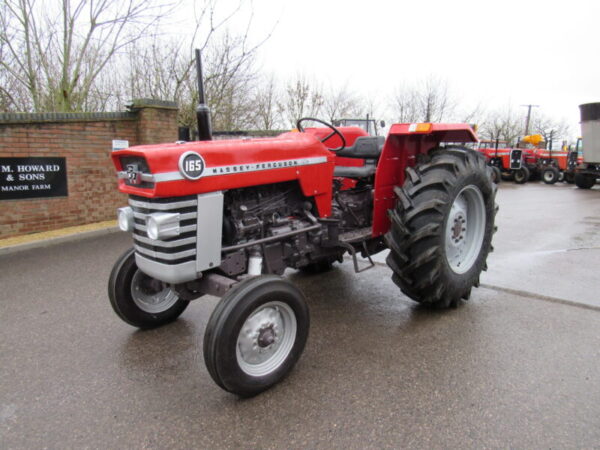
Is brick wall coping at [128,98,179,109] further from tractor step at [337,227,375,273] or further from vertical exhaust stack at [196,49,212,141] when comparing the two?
tractor step at [337,227,375,273]

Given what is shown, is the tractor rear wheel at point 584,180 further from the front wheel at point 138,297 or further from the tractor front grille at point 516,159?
the front wheel at point 138,297

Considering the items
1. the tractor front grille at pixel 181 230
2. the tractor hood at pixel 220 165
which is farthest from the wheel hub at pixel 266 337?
the tractor hood at pixel 220 165

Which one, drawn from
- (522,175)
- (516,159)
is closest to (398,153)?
(516,159)

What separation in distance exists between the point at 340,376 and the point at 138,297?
5.22 feet

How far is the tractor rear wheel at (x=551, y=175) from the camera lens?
1664 centimetres

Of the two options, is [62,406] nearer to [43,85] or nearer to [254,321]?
[254,321]

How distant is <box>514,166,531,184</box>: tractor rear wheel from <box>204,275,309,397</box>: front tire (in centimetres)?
1662

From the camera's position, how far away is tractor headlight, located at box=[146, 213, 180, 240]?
2262 mm

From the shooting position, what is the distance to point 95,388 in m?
2.46

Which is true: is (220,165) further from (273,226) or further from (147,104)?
(147,104)

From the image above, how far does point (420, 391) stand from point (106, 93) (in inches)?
479

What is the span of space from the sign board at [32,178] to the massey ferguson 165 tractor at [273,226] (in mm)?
4227

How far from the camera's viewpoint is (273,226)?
286cm

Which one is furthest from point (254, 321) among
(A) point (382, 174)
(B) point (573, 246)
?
(B) point (573, 246)
